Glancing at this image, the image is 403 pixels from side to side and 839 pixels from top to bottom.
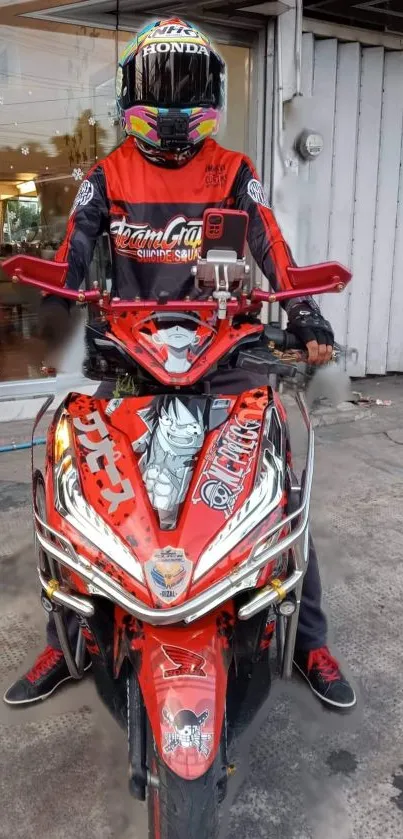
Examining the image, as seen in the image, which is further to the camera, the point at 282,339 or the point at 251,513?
the point at 282,339

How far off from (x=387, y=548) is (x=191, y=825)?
6.97 feet

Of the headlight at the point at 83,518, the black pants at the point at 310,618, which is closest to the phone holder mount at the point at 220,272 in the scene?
the headlight at the point at 83,518

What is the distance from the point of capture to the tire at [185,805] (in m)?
1.24

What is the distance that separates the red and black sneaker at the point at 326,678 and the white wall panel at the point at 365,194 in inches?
135

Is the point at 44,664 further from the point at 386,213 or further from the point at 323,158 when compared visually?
the point at 386,213

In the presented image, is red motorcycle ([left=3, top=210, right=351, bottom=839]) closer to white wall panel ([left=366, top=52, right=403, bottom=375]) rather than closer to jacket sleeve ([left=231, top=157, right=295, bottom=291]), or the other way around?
jacket sleeve ([left=231, top=157, right=295, bottom=291])

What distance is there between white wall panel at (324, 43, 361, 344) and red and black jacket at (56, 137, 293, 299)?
12.5 ft

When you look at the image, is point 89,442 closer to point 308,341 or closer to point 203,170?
point 308,341

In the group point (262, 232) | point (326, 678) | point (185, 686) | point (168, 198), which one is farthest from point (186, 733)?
point (168, 198)

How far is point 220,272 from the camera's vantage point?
5.13ft

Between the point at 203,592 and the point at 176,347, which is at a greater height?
the point at 176,347

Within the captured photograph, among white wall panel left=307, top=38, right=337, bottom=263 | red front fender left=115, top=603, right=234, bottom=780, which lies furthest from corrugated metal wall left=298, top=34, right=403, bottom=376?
red front fender left=115, top=603, right=234, bottom=780

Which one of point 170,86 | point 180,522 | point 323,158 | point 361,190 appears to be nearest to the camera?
point 180,522

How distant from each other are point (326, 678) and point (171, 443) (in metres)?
1.13
